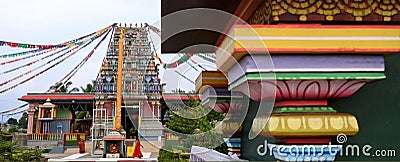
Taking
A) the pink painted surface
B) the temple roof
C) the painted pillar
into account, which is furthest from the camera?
the painted pillar

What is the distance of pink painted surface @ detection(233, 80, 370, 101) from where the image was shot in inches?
97.2

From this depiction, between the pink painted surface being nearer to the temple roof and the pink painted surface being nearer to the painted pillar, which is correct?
the temple roof

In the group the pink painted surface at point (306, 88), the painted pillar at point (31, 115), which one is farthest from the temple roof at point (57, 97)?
the pink painted surface at point (306, 88)

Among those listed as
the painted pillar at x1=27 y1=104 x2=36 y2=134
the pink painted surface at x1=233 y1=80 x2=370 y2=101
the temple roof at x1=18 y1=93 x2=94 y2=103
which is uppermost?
the temple roof at x1=18 y1=93 x2=94 y2=103

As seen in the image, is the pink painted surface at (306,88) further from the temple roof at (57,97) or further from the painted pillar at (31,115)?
the painted pillar at (31,115)

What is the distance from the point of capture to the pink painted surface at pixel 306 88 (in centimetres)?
247

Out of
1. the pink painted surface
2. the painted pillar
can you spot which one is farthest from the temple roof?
the pink painted surface

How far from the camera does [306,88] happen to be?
8.19ft

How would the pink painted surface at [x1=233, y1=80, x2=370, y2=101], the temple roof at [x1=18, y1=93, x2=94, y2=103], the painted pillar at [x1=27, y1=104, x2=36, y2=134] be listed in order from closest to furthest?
the pink painted surface at [x1=233, y1=80, x2=370, y2=101] → the temple roof at [x1=18, y1=93, x2=94, y2=103] → the painted pillar at [x1=27, y1=104, x2=36, y2=134]

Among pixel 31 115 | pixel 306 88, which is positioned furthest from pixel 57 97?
pixel 306 88

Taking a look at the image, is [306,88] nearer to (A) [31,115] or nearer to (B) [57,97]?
(B) [57,97]

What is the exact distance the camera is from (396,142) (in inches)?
113

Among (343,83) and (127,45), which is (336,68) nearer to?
(343,83)

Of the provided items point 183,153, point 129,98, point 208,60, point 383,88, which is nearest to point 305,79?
point 383,88
